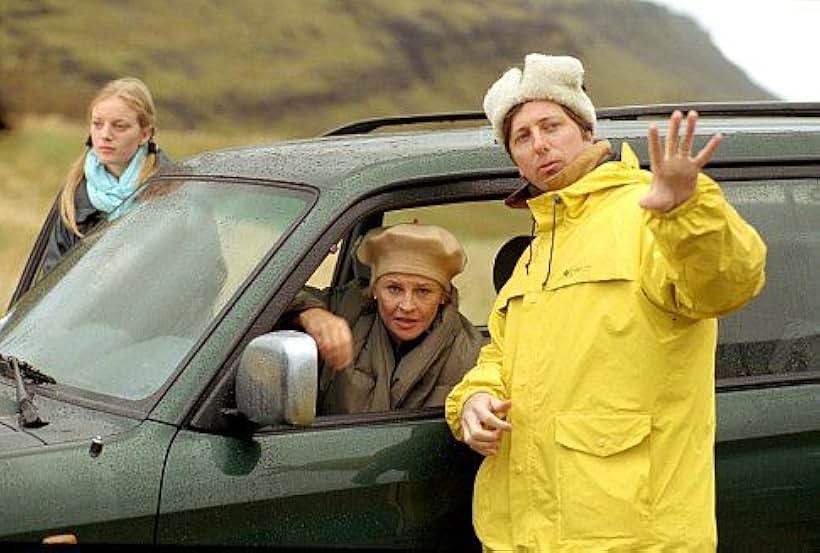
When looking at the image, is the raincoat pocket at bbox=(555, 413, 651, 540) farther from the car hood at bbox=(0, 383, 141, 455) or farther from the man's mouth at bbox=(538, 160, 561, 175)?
the car hood at bbox=(0, 383, 141, 455)

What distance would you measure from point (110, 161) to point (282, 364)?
2.36 metres

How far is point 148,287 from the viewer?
13.9ft

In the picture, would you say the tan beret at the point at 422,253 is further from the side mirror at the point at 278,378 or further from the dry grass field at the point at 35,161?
the dry grass field at the point at 35,161

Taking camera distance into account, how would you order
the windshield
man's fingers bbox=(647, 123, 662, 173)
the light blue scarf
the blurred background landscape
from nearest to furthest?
man's fingers bbox=(647, 123, 662, 173) → the windshield → the light blue scarf → the blurred background landscape

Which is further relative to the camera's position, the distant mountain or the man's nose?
the distant mountain

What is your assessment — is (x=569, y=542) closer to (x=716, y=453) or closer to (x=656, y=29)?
(x=716, y=453)

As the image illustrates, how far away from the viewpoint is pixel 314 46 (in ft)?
63.8

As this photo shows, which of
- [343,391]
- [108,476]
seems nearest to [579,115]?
[343,391]

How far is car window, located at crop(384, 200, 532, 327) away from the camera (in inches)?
174

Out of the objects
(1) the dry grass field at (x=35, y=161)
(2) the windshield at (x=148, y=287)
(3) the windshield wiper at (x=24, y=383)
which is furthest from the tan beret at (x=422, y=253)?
(1) the dry grass field at (x=35, y=161)

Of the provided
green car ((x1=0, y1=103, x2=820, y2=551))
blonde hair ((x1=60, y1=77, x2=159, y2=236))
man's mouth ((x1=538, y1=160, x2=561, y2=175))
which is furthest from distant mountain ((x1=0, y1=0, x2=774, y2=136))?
man's mouth ((x1=538, y1=160, x2=561, y2=175))

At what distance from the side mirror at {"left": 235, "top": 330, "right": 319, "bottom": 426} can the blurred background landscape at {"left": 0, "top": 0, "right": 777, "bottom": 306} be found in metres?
12.6

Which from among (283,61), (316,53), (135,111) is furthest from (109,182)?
(283,61)

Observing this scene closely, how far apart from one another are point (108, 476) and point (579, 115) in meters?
1.33
